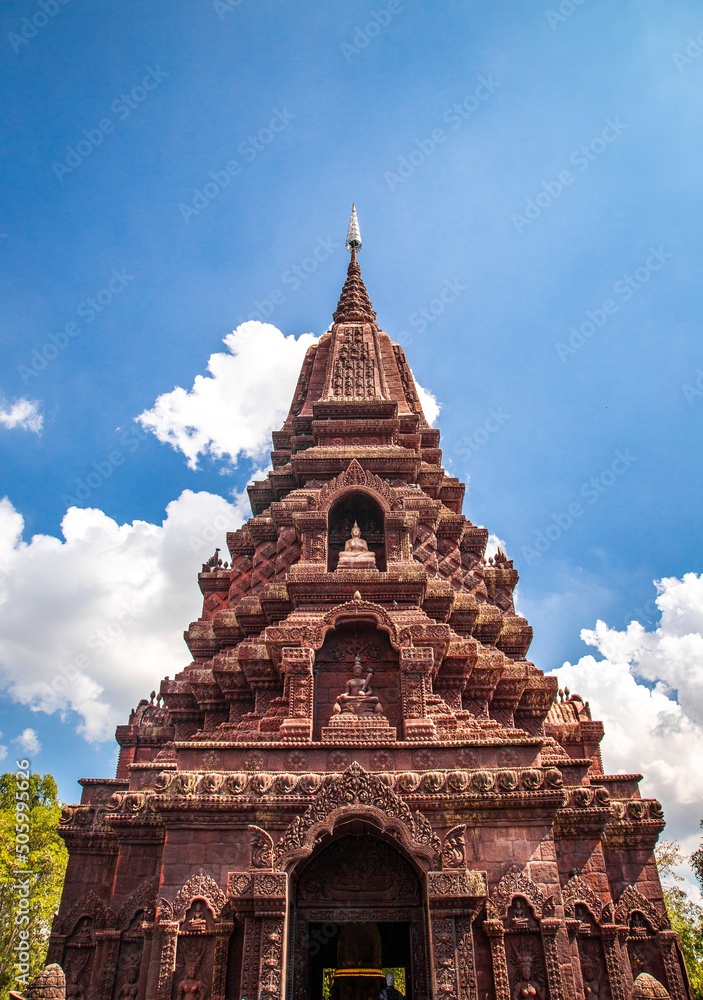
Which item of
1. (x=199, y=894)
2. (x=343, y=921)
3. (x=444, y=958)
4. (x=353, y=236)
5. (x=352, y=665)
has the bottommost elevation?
(x=444, y=958)

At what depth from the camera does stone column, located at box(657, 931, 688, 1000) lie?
40.7ft

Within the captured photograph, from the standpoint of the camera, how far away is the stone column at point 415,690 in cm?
1323

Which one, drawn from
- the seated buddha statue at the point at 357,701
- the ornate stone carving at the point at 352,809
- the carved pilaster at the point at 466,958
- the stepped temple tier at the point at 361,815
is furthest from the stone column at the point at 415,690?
the carved pilaster at the point at 466,958

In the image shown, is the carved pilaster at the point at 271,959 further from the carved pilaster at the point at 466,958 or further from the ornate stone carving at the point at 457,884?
the carved pilaster at the point at 466,958

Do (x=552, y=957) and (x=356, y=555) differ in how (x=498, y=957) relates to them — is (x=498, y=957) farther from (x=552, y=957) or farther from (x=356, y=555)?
(x=356, y=555)

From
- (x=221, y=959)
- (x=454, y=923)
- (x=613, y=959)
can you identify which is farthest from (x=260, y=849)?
(x=613, y=959)

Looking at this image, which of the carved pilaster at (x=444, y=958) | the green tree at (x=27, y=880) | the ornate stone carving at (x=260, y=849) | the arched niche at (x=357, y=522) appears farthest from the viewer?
the green tree at (x=27, y=880)

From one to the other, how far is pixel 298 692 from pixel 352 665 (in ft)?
5.28

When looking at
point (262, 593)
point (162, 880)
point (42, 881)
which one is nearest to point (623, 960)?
point (162, 880)

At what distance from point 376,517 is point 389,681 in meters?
6.02

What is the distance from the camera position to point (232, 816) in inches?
458

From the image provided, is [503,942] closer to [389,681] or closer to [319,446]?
[389,681]

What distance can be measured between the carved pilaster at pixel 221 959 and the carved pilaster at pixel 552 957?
16.7 feet

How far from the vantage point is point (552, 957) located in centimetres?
1079
